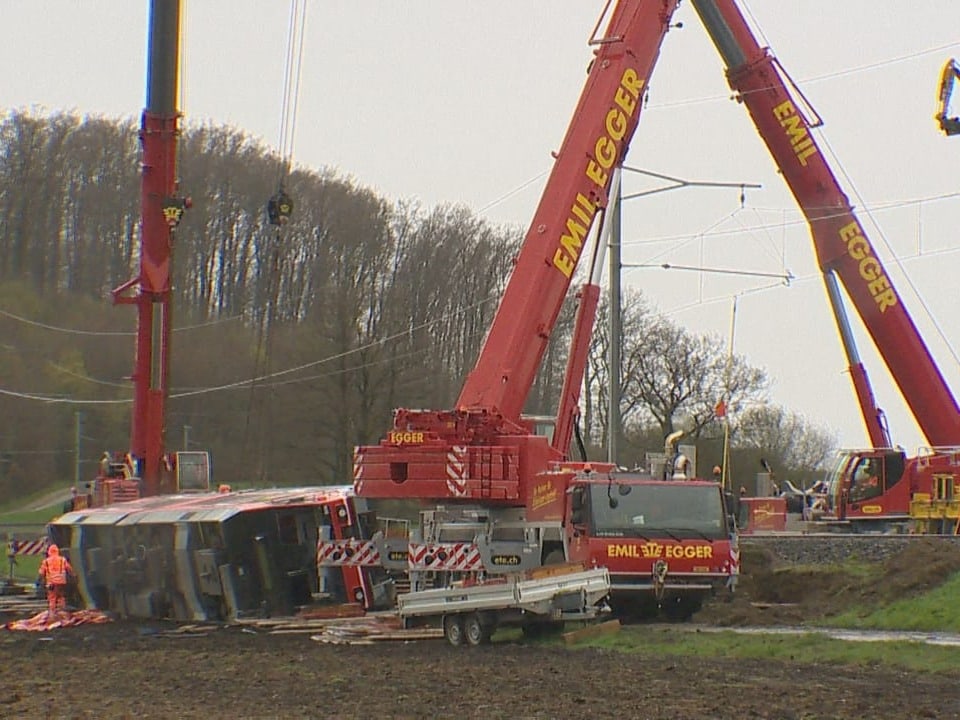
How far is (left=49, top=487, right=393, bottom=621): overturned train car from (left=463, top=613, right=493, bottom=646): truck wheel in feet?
15.7

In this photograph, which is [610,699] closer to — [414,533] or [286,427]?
[414,533]

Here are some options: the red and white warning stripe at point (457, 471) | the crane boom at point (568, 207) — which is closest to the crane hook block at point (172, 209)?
the crane boom at point (568, 207)

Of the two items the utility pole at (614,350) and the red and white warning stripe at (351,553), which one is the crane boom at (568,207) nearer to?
the red and white warning stripe at (351,553)

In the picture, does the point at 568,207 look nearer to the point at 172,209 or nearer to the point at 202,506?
the point at 202,506

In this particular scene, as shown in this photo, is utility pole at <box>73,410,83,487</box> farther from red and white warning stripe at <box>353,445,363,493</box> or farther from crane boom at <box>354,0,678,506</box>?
red and white warning stripe at <box>353,445,363,493</box>

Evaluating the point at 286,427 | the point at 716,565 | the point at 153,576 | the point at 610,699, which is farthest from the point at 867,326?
the point at 286,427

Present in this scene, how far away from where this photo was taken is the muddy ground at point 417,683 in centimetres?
1358

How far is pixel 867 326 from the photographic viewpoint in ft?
111

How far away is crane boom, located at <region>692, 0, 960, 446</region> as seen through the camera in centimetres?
3281

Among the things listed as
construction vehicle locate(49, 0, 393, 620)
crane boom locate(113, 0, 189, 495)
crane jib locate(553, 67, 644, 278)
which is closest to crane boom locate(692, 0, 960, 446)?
crane jib locate(553, 67, 644, 278)

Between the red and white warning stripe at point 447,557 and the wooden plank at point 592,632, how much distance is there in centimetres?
166

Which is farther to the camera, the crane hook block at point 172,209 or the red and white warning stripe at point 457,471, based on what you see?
the crane hook block at point 172,209

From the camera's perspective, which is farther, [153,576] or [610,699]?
[153,576]

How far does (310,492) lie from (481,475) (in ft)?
17.8
